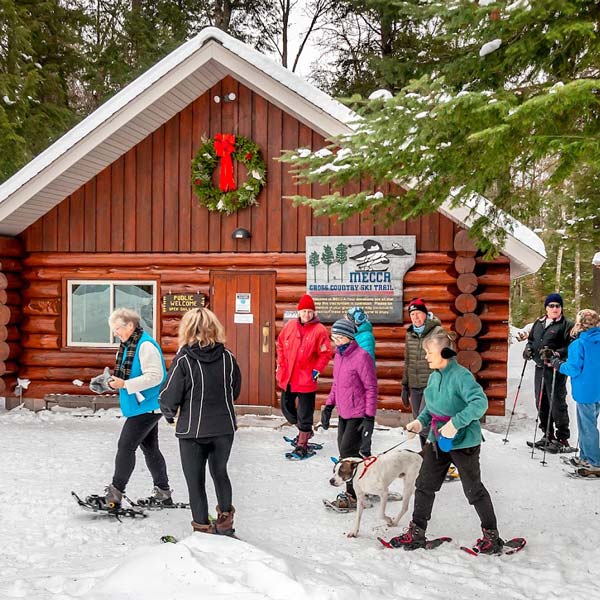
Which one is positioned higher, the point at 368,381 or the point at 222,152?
the point at 222,152

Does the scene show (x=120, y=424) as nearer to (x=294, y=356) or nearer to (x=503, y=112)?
(x=294, y=356)

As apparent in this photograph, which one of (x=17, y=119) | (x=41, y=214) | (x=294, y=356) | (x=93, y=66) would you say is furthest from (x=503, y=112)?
(x=93, y=66)

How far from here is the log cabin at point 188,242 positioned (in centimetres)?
957

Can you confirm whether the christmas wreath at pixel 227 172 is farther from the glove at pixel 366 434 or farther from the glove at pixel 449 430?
the glove at pixel 449 430

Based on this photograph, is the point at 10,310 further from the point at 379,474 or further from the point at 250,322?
the point at 379,474

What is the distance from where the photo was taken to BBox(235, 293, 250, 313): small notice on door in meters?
10.4

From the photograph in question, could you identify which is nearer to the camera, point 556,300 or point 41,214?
point 556,300

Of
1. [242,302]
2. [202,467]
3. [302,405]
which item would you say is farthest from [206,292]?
[202,467]

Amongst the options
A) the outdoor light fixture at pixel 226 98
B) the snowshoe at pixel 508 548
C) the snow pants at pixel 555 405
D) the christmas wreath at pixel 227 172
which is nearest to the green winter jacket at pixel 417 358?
the snow pants at pixel 555 405

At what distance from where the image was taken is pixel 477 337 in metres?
9.79

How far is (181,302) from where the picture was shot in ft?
34.7

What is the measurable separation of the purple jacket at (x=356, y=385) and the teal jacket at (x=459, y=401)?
109 cm

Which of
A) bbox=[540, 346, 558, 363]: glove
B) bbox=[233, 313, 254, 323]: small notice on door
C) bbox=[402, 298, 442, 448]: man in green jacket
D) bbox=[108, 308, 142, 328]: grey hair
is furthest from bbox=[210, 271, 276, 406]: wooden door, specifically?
bbox=[108, 308, 142, 328]: grey hair

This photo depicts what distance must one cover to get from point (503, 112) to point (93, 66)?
15.8 metres
